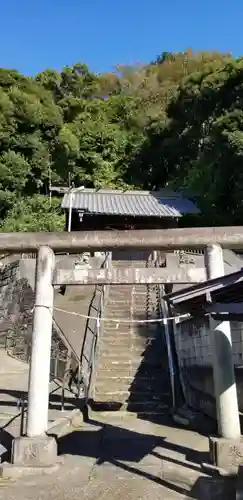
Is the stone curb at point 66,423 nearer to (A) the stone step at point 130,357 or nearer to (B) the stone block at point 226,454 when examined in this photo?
(B) the stone block at point 226,454

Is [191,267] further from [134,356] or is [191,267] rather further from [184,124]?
[184,124]

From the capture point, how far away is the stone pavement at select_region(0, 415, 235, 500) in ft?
18.1

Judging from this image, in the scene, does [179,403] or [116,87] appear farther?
[116,87]

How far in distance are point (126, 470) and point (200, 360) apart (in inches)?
175

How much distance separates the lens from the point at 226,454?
20.5ft

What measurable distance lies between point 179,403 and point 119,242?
5.38 m

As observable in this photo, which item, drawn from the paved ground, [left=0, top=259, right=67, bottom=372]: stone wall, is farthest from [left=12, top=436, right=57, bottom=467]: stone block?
[left=0, top=259, right=67, bottom=372]: stone wall

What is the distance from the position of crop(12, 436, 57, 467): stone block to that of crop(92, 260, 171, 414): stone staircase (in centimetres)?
434

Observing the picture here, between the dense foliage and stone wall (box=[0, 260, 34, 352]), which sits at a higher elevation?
the dense foliage

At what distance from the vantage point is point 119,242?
759cm

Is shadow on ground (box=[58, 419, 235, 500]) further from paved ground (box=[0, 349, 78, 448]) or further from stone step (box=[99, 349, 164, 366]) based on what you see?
stone step (box=[99, 349, 164, 366])

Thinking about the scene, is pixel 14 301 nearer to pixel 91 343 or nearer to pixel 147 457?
pixel 91 343

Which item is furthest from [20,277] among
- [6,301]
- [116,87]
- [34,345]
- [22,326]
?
[116,87]

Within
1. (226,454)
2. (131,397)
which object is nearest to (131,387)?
(131,397)
